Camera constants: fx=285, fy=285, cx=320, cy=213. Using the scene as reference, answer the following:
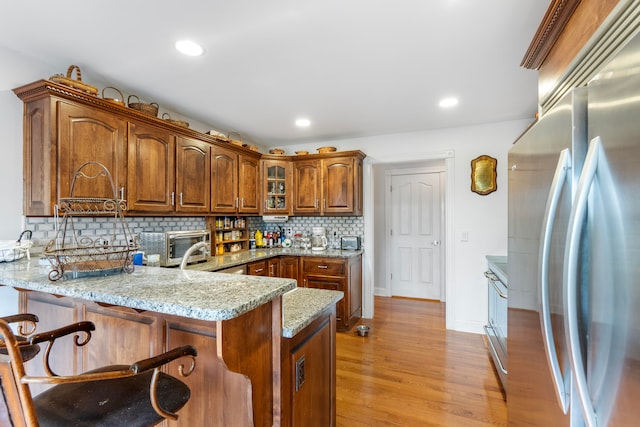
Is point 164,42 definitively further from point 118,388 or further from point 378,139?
point 378,139

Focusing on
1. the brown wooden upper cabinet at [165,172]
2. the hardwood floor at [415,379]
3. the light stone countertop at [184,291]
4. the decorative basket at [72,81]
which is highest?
the decorative basket at [72,81]

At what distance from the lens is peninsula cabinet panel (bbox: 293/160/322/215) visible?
383cm

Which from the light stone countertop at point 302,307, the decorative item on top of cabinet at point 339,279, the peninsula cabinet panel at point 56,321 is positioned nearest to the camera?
the light stone countertop at point 302,307

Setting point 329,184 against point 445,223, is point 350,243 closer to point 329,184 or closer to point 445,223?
point 329,184

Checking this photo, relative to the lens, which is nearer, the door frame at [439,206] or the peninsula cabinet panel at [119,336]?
the peninsula cabinet panel at [119,336]

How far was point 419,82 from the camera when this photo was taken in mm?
2307

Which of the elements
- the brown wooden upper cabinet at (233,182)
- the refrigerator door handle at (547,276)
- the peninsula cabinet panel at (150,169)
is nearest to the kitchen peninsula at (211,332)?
the refrigerator door handle at (547,276)

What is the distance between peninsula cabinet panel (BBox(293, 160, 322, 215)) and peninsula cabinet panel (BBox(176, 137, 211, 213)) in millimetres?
1245

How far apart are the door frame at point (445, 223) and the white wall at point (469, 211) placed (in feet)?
0.04

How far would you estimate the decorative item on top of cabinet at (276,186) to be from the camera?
390 centimetres

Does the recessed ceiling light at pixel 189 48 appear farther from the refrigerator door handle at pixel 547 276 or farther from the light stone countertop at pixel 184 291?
the refrigerator door handle at pixel 547 276

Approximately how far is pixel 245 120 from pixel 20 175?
6.44 ft

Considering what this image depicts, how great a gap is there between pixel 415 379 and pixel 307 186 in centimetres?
250

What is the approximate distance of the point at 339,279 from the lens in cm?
340
